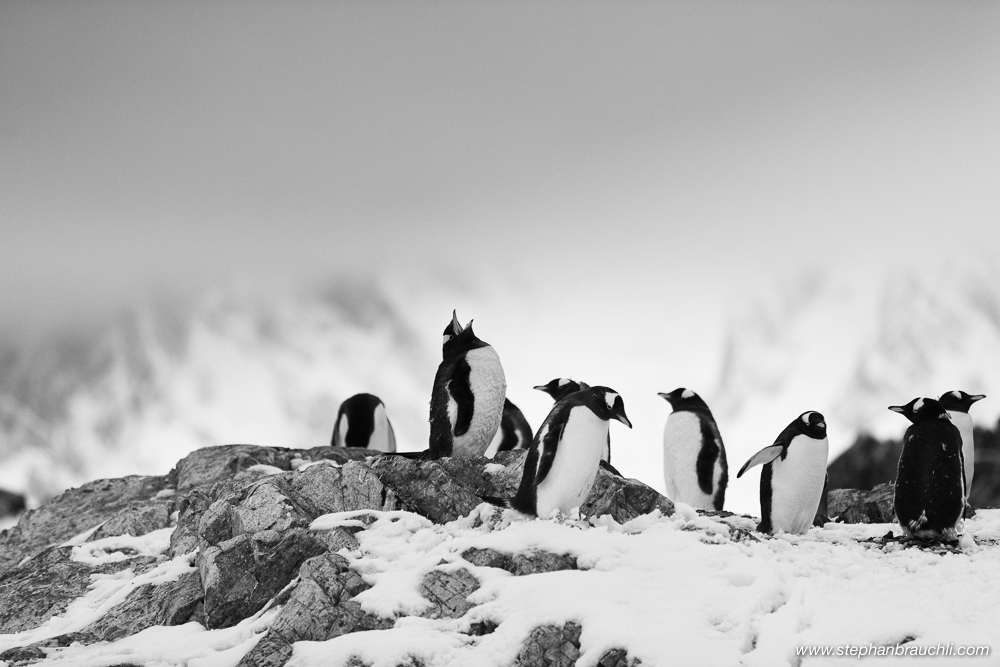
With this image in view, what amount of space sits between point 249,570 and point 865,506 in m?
8.28

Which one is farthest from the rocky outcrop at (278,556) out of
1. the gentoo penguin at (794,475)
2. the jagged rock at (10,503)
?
the jagged rock at (10,503)

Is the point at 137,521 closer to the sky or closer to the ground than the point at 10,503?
closer to the sky

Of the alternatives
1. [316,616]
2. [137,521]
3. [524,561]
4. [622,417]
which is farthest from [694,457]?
[137,521]

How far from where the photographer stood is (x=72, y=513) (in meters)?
14.1

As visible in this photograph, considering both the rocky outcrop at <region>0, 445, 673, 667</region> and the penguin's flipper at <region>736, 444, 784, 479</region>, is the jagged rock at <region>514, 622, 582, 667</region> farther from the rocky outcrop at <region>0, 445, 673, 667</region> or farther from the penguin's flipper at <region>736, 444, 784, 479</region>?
the penguin's flipper at <region>736, 444, 784, 479</region>

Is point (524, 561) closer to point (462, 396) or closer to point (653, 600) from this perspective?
point (653, 600)

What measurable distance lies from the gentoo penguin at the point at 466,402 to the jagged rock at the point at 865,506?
5.05 m

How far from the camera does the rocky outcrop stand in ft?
25.8

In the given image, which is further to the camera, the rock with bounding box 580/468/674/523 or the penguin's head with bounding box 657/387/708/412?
the penguin's head with bounding box 657/387/708/412

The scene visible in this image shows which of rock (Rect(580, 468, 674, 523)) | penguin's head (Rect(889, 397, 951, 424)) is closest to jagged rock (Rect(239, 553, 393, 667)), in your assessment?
rock (Rect(580, 468, 674, 523))

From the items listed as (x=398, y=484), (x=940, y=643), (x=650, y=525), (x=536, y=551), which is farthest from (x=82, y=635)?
(x=940, y=643)

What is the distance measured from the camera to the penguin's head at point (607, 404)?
951 centimetres

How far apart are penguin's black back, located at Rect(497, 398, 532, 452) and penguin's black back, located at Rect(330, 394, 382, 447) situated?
2300 mm

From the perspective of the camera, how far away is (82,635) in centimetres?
897
